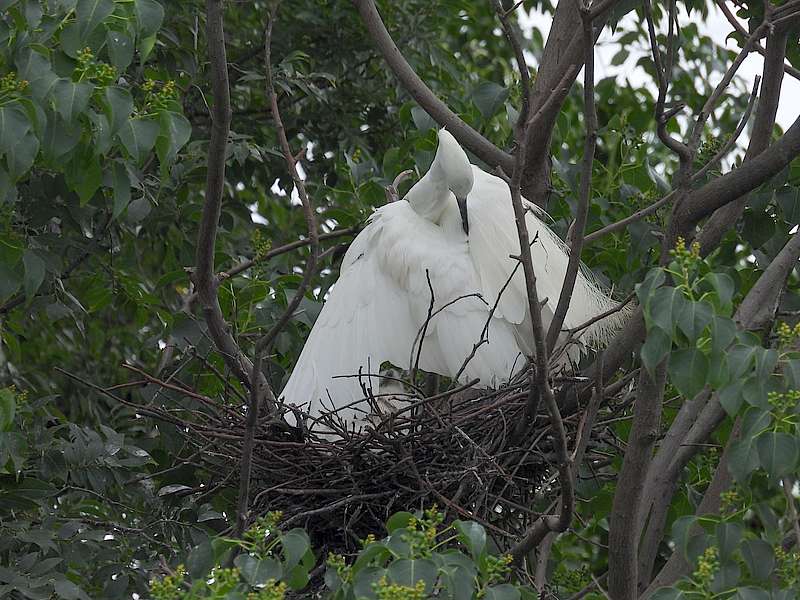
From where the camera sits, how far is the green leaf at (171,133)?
290 centimetres

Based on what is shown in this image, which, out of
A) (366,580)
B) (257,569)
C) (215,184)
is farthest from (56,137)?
(366,580)

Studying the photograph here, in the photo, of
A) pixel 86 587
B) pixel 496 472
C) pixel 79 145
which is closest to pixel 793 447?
pixel 496 472

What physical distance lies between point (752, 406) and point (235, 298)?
2070 millimetres

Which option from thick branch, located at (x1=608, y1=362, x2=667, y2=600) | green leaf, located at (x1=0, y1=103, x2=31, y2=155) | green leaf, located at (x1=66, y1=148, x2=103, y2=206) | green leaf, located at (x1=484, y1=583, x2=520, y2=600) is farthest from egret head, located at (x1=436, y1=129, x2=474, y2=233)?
green leaf, located at (x1=484, y1=583, x2=520, y2=600)

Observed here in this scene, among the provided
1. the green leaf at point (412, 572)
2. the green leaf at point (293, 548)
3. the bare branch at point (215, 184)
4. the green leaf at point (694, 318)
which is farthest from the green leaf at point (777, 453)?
the bare branch at point (215, 184)

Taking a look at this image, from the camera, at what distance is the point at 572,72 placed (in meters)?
3.23

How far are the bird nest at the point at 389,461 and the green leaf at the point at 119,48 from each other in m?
1.07

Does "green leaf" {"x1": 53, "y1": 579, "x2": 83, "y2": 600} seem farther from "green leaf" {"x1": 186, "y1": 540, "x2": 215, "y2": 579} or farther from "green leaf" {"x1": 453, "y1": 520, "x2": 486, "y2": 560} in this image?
"green leaf" {"x1": 453, "y1": 520, "x2": 486, "y2": 560}

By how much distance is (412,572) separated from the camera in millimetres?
2283

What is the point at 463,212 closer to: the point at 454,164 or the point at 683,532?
the point at 454,164

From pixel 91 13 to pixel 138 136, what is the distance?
0.31 meters

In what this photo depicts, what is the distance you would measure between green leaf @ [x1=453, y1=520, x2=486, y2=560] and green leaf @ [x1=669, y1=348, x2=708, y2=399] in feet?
1.62

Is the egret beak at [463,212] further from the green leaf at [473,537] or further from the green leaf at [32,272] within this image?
the green leaf at [473,537]

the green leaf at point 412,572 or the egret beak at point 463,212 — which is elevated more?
the egret beak at point 463,212
